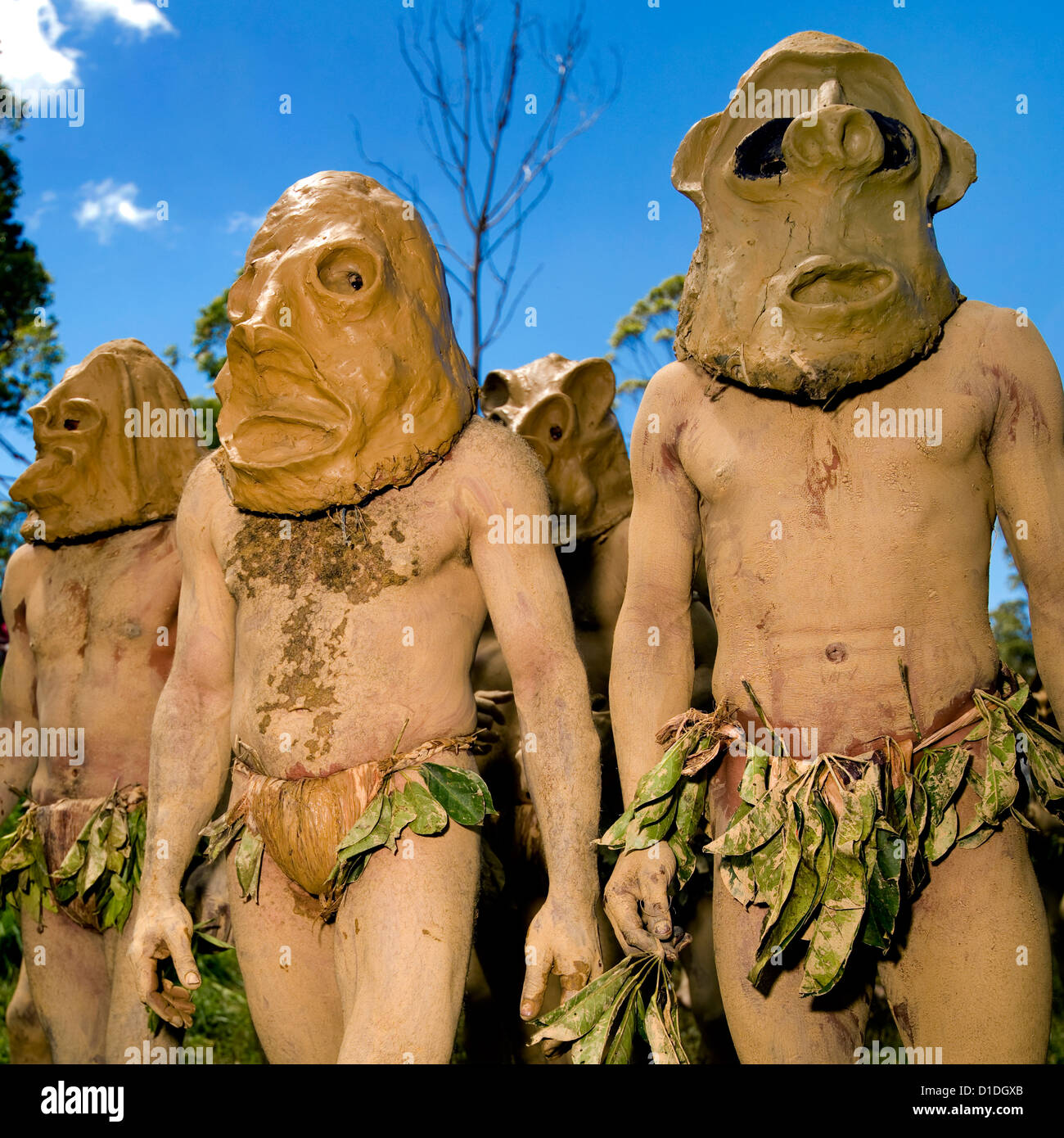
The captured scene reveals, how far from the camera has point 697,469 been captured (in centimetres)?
350

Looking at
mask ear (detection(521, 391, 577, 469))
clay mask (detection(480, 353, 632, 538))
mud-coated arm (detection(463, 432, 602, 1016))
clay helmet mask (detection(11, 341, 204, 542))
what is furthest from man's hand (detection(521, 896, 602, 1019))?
mask ear (detection(521, 391, 577, 469))

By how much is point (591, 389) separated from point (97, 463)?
2.12 meters

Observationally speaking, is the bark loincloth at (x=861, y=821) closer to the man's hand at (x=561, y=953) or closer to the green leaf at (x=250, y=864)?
the man's hand at (x=561, y=953)

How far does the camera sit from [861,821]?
3055 millimetres

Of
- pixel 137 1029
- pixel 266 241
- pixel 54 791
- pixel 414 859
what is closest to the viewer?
pixel 414 859

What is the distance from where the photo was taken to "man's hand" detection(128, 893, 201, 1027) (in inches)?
141

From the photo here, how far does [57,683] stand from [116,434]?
94 cm

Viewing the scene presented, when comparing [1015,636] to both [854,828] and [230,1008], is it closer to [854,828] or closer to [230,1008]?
[230,1008]

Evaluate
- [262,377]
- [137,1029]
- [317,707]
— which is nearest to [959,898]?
[317,707]

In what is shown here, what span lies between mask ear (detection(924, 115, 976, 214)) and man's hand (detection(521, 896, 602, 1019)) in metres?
1.96

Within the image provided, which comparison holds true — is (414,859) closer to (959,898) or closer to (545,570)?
(545,570)

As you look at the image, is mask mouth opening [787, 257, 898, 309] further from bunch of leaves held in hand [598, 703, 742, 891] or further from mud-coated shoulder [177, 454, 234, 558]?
mud-coated shoulder [177, 454, 234, 558]

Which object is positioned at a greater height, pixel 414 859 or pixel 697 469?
pixel 697 469

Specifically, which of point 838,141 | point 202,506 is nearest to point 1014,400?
point 838,141
